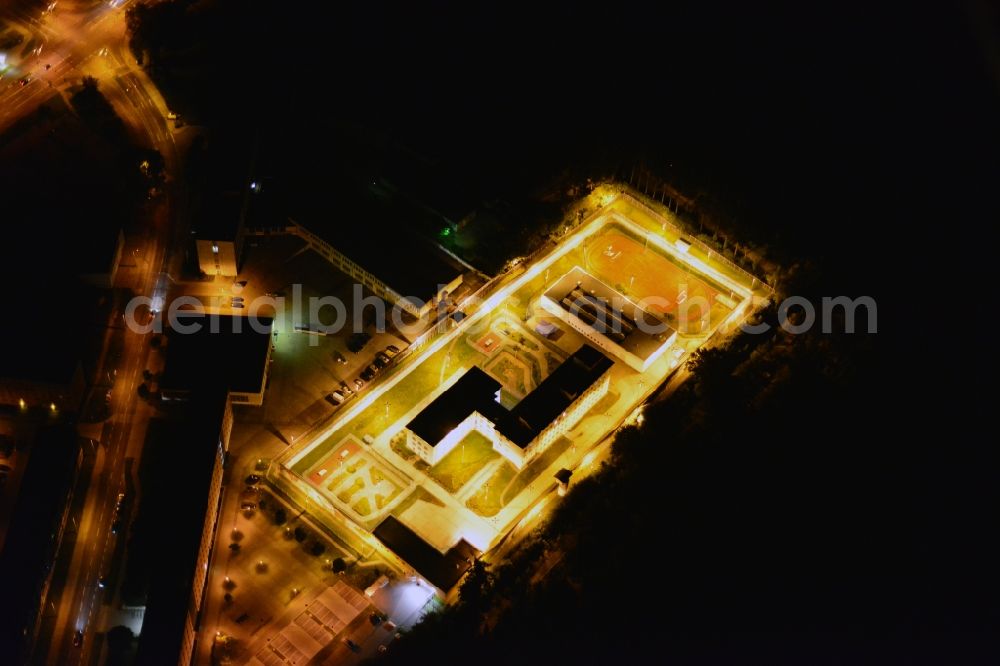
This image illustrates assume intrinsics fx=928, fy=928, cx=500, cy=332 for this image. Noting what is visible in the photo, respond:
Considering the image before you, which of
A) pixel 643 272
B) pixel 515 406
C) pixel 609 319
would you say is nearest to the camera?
pixel 515 406

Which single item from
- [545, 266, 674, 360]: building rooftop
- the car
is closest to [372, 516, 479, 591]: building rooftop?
the car

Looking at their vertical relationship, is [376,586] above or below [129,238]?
below

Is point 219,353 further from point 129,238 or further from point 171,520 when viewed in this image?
point 129,238

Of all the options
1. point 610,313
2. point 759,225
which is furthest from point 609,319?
point 759,225

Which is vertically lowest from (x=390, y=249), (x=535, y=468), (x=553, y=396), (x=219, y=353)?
(x=535, y=468)

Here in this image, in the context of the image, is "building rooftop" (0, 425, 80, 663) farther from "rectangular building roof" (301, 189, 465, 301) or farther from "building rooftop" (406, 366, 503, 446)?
"rectangular building roof" (301, 189, 465, 301)

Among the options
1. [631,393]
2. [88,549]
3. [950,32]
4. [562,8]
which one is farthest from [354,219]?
[950,32]

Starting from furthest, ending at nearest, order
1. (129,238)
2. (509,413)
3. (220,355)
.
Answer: (129,238), (220,355), (509,413)

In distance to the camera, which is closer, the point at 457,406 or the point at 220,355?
the point at 457,406
